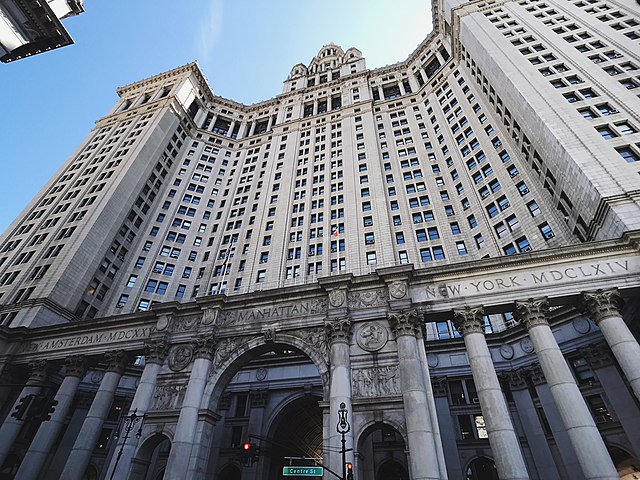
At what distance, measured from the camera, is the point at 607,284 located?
22078 millimetres

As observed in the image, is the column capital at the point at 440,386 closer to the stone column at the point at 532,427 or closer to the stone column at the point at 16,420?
the stone column at the point at 532,427

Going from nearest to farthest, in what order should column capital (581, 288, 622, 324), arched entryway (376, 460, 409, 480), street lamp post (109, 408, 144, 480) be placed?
column capital (581, 288, 622, 324) → street lamp post (109, 408, 144, 480) → arched entryway (376, 460, 409, 480)

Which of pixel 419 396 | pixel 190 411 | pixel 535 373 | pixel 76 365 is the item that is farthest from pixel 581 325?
pixel 76 365

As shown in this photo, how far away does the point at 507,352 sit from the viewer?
32125mm

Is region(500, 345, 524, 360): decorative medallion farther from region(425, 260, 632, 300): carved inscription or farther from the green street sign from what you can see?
the green street sign

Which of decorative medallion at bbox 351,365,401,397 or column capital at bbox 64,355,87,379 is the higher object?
column capital at bbox 64,355,87,379

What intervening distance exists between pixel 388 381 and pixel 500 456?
7.09 metres

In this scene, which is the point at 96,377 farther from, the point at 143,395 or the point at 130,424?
the point at 130,424

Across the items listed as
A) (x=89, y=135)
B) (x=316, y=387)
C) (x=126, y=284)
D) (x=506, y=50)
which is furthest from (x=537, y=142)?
(x=89, y=135)

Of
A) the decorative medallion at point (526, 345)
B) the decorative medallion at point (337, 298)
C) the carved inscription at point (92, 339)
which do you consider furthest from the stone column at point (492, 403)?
the carved inscription at point (92, 339)

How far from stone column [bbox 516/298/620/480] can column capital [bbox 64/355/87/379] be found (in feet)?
116

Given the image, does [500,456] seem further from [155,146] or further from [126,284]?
[155,146]

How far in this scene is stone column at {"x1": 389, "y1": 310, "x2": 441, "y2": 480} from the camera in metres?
19.2

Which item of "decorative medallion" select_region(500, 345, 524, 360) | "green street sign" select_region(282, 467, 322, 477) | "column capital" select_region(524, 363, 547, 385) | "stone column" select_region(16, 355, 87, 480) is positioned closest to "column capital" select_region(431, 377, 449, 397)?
"decorative medallion" select_region(500, 345, 524, 360)
